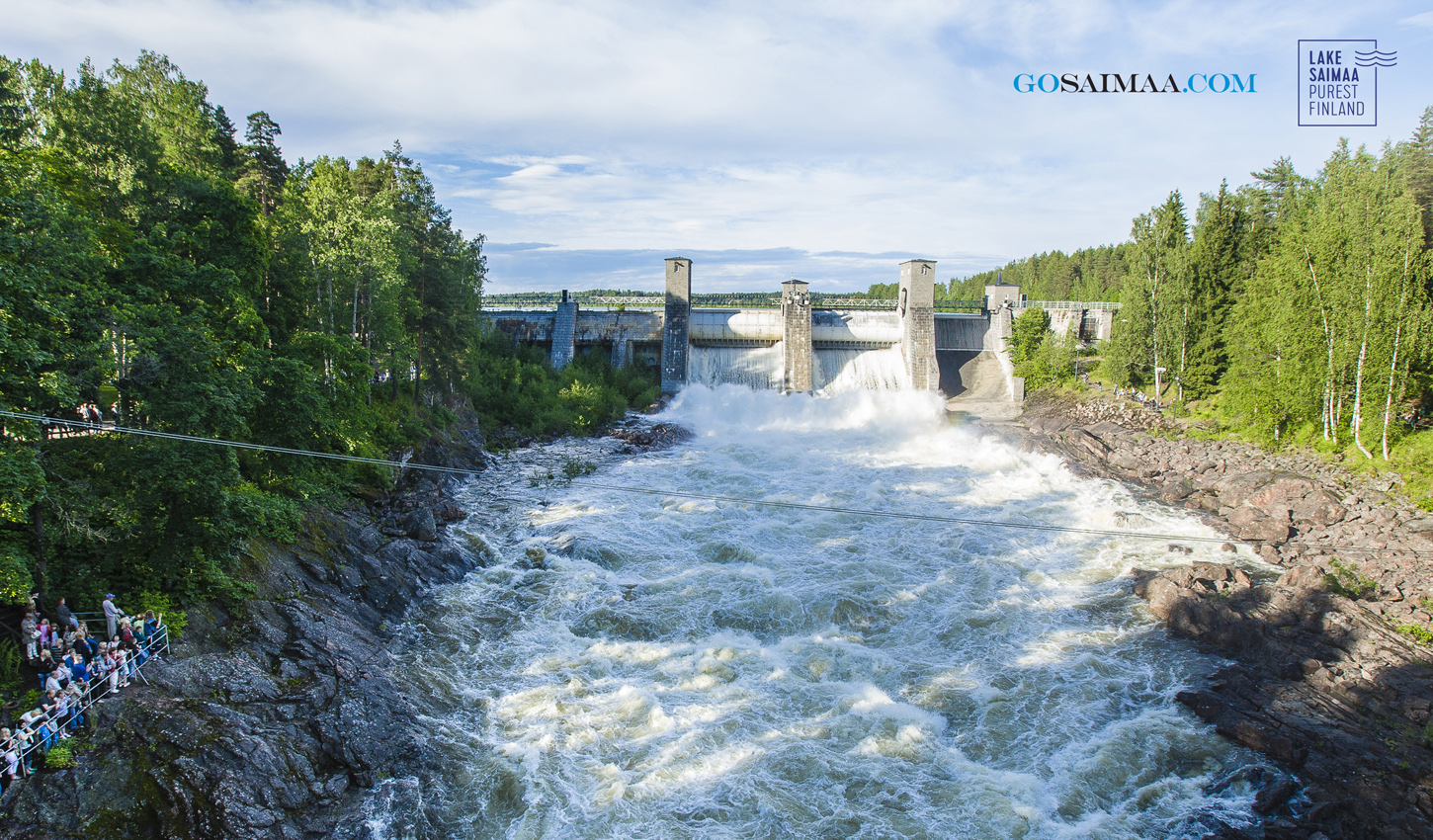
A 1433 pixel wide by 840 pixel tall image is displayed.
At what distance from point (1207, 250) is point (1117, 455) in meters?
11.8

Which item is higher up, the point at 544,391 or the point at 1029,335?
the point at 1029,335

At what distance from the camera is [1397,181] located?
22.6 metres

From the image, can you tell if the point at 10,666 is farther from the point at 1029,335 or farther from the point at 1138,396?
the point at 1029,335

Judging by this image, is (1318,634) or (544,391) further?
(544,391)

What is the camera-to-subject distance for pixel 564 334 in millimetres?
41938

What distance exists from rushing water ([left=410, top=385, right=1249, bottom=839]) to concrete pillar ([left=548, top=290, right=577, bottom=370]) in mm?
17553

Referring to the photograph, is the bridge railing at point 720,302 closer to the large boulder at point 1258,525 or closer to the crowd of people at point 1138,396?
the crowd of people at point 1138,396

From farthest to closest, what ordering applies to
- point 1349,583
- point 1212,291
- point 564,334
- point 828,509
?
point 564,334 → point 1212,291 → point 828,509 → point 1349,583

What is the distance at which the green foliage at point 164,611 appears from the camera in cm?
1125

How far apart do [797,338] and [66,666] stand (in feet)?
116

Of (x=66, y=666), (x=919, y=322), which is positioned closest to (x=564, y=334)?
(x=919, y=322)

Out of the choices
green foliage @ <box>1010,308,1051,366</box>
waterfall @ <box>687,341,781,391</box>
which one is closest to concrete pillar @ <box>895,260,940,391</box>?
green foliage @ <box>1010,308,1051,366</box>

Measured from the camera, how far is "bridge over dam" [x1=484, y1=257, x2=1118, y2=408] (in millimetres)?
40938

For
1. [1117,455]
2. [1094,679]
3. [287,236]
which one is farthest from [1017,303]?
[287,236]
